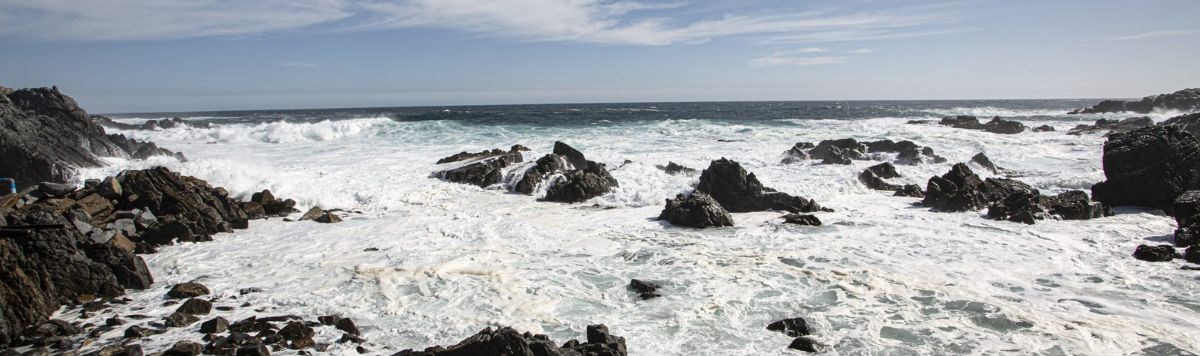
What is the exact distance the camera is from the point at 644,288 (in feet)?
25.2

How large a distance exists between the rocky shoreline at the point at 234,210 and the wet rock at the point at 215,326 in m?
0.01

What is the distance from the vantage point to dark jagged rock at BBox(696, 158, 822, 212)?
13.5 metres

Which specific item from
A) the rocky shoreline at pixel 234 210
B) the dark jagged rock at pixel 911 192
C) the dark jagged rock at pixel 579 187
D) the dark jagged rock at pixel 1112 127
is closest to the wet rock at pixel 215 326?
the rocky shoreline at pixel 234 210

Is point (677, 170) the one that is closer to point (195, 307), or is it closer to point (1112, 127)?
point (195, 307)

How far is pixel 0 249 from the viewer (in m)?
6.29

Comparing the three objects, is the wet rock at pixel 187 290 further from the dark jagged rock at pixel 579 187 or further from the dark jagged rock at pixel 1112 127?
the dark jagged rock at pixel 1112 127

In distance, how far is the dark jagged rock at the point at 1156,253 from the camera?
8938mm

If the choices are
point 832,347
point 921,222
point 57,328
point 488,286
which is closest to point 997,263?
point 921,222

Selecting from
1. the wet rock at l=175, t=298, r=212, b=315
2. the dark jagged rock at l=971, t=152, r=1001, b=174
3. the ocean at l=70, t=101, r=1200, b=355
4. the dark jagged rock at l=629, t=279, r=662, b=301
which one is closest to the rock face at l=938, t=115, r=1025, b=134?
the dark jagged rock at l=971, t=152, r=1001, b=174

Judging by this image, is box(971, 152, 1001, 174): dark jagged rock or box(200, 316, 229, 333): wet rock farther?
box(971, 152, 1001, 174): dark jagged rock

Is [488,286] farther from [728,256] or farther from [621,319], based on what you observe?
[728,256]

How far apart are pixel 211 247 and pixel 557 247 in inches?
218

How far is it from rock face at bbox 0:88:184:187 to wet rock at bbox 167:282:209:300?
12.4 metres

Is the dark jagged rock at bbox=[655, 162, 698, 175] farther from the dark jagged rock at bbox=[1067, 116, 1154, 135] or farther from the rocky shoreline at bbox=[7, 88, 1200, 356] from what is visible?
the dark jagged rock at bbox=[1067, 116, 1154, 135]
